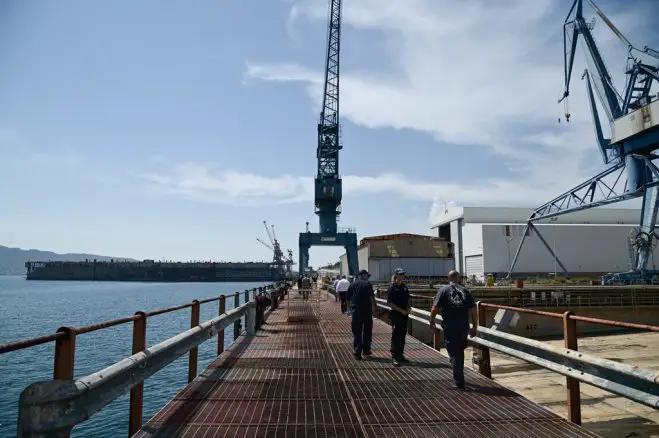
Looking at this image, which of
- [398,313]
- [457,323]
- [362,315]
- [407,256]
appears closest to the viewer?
[457,323]

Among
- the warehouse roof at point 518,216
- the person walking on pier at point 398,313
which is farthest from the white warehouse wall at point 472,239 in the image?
the person walking on pier at point 398,313

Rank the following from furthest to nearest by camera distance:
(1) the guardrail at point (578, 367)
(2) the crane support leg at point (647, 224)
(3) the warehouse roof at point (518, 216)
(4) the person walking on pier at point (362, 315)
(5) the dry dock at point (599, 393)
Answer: (3) the warehouse roof at point (518, 216)
(2) the crane support leg at point (647, 224)
(5) the dry dock at point (599, 393)
(4) the person walking on pier at point (362, 315)
(1) the guardrail at point (578, 367)

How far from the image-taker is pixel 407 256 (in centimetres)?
6278

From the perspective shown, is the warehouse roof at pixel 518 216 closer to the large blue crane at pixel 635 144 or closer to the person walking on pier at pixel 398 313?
the large blue crane at pixel 635 144

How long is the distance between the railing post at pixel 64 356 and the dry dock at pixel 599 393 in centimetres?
580

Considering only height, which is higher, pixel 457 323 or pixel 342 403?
pixel 457 323

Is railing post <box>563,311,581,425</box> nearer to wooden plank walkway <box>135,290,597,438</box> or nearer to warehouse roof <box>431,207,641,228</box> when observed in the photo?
wooden plank walkway <box>135,290,597,438</box>

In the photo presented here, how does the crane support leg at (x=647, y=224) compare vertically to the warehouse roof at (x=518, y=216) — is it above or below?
below

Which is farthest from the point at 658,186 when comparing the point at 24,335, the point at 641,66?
the point at 24,335

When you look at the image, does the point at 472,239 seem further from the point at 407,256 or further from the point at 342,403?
the point at 342,403

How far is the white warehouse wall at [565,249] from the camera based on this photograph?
70.2m

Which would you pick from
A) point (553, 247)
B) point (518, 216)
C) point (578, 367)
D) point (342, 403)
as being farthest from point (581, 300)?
point (518, 216)

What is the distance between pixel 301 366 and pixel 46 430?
19.2 feet

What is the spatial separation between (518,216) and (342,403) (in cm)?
8657
